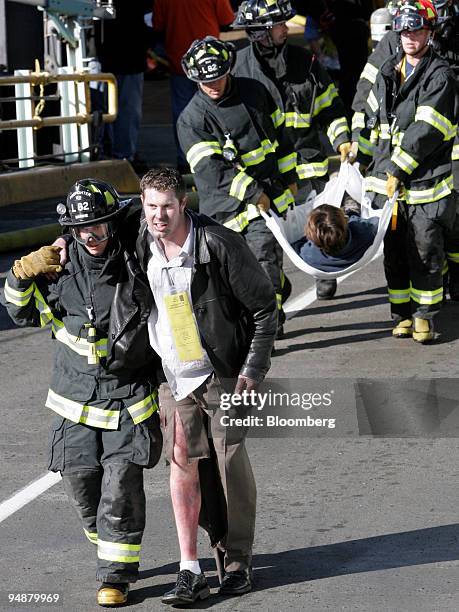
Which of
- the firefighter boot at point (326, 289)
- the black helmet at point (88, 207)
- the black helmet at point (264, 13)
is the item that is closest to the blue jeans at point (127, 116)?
the firefighter boot at point (326, 289)

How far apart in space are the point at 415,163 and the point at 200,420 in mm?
4056

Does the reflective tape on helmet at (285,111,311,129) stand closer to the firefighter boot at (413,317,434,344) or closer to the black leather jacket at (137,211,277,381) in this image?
the firefighter boot at (413,317,434,344)

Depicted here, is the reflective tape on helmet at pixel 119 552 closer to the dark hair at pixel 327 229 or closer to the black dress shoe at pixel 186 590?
the black dress shoe at pixel 186 590

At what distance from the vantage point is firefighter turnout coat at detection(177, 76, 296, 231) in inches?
348

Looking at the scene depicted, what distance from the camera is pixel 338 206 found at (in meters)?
9.82

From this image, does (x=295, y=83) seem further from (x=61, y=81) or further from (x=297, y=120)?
(x=61, y=81)

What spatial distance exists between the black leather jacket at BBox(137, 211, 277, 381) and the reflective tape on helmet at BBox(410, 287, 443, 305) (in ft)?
12.9

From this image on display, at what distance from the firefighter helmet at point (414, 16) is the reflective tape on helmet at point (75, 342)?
4024 millimetres

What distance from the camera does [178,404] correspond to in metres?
5.48

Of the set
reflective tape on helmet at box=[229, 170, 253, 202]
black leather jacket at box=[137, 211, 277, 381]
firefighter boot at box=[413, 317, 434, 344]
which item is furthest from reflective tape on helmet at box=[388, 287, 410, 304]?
black leather jacket at box=[137, 211, 277, 381]

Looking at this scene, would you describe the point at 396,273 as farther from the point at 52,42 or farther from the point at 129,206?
the point at 52,42

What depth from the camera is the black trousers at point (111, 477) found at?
5512mm

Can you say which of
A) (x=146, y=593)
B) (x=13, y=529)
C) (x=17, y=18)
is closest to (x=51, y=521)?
(x=13, y=529)

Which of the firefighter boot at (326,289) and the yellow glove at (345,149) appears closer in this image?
the yellow glove at (345,149)
